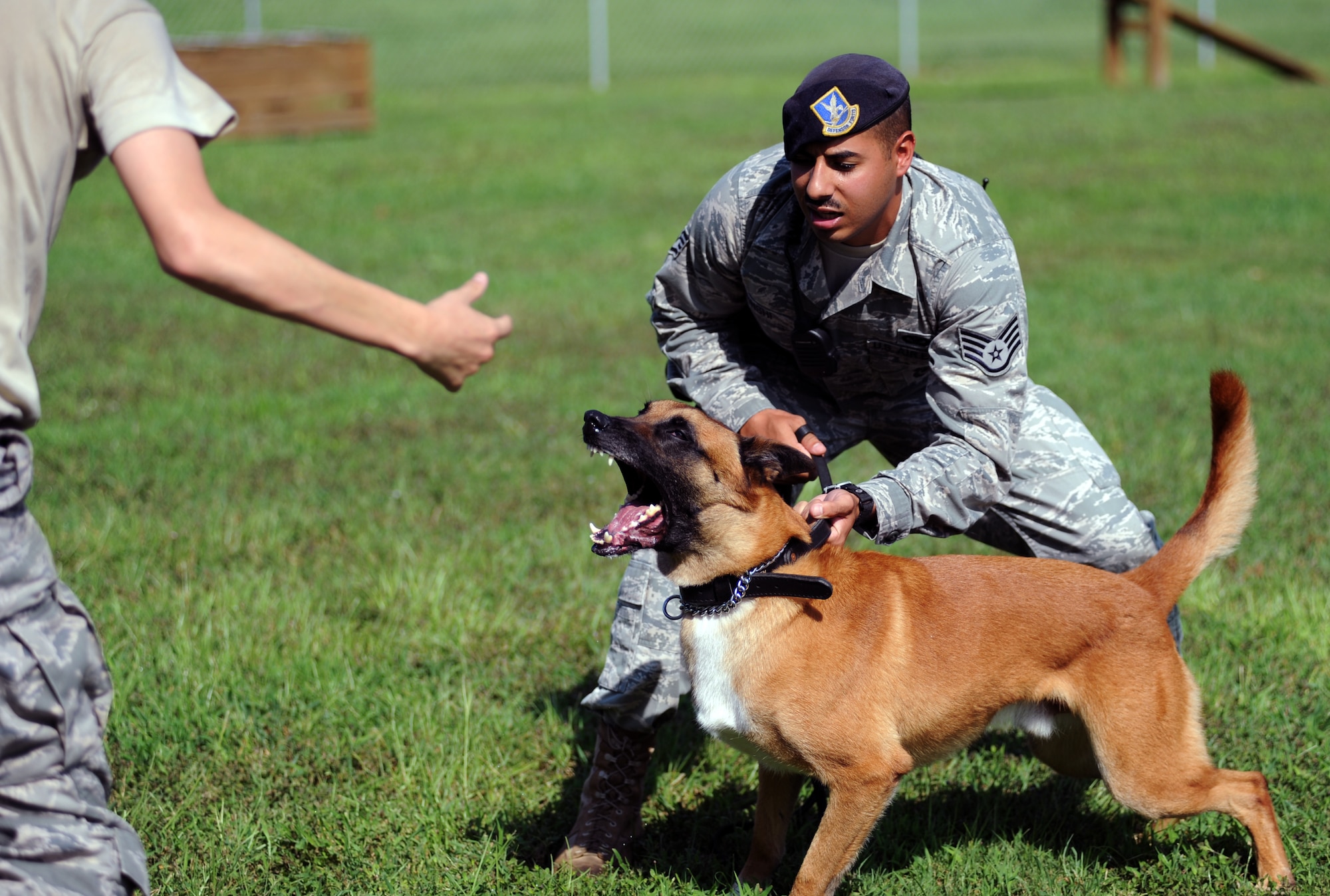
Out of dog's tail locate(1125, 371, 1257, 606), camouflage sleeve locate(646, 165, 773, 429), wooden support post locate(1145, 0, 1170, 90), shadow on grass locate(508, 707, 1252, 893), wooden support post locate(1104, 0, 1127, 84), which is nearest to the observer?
dog's tail locate(1125, 371, 1257, 606)

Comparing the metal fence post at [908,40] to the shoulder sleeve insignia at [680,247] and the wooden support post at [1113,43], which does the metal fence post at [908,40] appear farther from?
the shoulder sleeve insignia at [680,247]

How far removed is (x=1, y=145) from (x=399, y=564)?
343 centimetres

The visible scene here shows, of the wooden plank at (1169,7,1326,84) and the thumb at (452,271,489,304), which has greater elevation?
the thumb at (452,271,489,304)

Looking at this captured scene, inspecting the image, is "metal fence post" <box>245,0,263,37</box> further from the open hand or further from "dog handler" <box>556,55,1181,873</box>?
the open hand

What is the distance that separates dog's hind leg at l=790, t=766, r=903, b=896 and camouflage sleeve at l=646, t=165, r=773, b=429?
118 cm

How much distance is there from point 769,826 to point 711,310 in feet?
5.22

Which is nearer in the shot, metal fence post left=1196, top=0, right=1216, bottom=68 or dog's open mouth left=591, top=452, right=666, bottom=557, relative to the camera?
dog's open mouth left=591, top=452, right=666, bottom=557

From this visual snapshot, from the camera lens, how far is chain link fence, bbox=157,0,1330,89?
26.8 m

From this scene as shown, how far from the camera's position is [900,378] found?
156 inches

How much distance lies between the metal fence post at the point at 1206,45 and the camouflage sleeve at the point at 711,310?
21.4 m

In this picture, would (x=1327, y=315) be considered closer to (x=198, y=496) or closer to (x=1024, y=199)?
(x=1024, y=199)

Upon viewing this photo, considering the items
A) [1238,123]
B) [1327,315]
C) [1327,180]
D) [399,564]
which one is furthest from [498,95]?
[399,564]

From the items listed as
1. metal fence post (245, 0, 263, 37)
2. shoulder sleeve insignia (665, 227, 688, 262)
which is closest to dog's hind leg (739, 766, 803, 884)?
shoulder sleeve insignia (665, 227, 688, 262)

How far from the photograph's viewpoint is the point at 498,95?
22.8 metres
